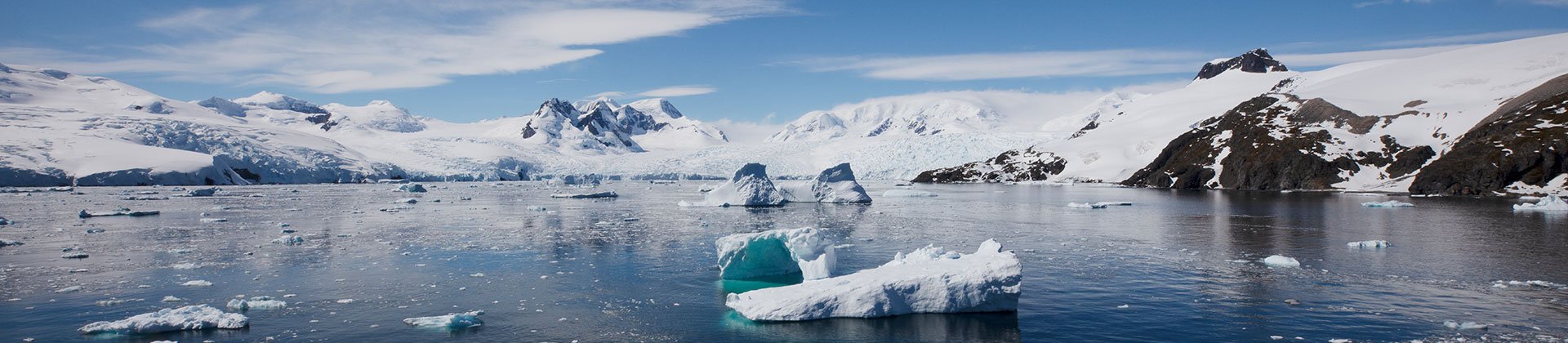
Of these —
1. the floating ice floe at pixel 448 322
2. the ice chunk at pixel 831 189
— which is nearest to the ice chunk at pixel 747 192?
the ice chunk at pixel 831 189

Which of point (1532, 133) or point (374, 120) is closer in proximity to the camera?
point (1532, 133)

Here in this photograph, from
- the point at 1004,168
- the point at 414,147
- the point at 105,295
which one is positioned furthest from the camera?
the point at 414,147

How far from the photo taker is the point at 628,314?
12391 mm

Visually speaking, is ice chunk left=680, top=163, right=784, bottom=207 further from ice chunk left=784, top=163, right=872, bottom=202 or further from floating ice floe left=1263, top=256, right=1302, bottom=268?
floating ice floe left=1263, top=256, right=1302, bottom=268

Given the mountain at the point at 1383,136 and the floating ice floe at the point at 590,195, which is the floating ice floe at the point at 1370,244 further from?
the floating ice floe at the point at 590,195

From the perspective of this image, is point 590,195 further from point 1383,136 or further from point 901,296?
point 1383,136

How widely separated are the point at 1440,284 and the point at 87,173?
3434 inches

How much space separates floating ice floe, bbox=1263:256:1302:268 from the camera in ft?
56.8

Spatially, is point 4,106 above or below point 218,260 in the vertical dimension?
above

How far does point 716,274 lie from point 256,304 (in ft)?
24.8

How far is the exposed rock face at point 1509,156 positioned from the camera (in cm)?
4775

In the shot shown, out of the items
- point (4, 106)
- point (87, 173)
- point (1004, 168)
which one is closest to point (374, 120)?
point (4, 106)

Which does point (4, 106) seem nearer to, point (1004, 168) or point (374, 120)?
point (374, 120)

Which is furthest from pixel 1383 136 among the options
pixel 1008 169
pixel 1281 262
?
pixel 1281 262
